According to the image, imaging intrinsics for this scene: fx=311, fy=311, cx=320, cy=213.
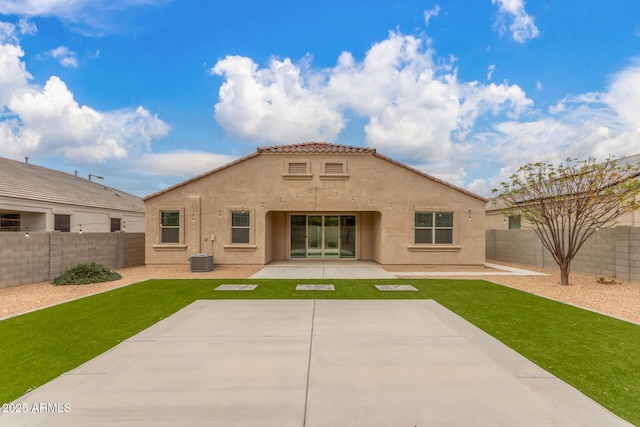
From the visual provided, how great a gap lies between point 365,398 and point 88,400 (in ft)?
10.3

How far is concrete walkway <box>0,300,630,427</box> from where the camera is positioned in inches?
127

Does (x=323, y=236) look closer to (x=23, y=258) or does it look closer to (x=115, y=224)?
(x=23, y=258)

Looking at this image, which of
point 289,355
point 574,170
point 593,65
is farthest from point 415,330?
point 593,65

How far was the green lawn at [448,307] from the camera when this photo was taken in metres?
4.06

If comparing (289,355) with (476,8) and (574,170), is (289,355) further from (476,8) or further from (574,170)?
(476,8)

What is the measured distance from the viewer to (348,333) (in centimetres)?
572

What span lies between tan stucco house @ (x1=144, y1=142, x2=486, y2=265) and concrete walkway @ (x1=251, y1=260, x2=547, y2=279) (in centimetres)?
117

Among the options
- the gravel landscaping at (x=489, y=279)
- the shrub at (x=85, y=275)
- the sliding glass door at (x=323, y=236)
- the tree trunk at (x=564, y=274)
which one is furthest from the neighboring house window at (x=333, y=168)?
the shrub at (x=85, y=275)

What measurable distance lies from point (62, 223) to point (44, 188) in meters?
2.56

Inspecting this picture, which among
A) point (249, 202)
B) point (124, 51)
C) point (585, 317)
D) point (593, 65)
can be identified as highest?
point (124, 51)

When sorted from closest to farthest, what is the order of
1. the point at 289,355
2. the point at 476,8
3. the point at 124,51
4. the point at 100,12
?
1. the point at 289,355
2. the point at 100,12
3. the point at 476,8
4. the point at 124,51

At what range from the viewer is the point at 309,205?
49.2 feet

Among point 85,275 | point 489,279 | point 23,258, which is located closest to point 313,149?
point 489,279

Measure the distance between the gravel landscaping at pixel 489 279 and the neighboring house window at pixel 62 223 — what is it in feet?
33.3
